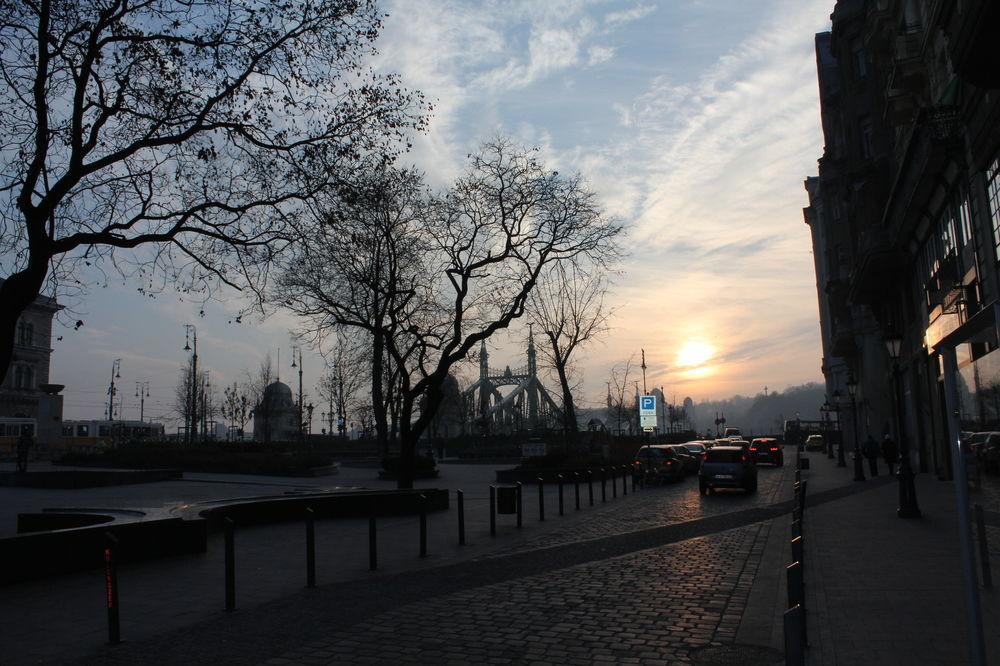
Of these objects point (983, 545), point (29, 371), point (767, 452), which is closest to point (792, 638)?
point (983, 545)

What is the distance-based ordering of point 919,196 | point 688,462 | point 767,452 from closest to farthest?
point 919,196 → point 688,462 → point 767,452

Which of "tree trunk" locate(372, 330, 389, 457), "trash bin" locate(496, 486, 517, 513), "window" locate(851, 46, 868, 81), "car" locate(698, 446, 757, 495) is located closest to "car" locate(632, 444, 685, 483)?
"car" locate(698, 446, 757, 495)

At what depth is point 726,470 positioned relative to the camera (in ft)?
80.3

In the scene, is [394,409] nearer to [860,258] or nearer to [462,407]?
[860,258]

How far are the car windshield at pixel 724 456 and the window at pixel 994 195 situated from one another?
10.8 metres

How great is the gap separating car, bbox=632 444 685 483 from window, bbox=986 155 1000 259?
15.6 meters

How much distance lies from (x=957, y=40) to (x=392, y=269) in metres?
18.3

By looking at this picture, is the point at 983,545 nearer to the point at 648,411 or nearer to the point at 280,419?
the point at 648,411

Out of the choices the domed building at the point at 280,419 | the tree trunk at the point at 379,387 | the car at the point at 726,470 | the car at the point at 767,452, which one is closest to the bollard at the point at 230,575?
the car at the point at 726,470

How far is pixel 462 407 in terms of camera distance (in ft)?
301

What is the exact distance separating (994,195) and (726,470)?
11.8m

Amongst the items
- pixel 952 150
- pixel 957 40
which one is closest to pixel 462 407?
pixel 952 150

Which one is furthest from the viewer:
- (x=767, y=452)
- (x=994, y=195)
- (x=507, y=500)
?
(x=767, y=452)

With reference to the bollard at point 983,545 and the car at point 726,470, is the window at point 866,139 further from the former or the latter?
the bollard at point 983,545
